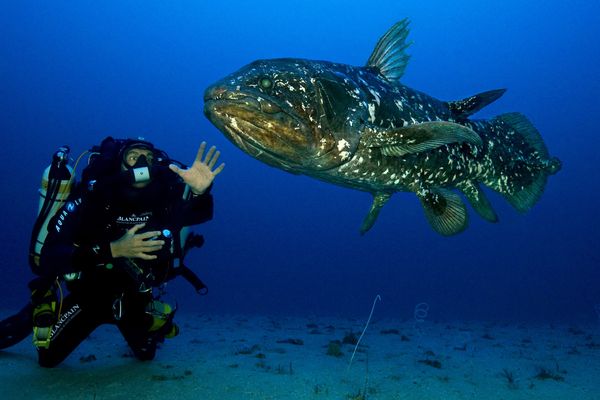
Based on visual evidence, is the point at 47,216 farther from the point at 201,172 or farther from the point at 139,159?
the point at 201,172

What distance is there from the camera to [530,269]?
6297 cm

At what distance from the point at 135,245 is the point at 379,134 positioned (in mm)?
2844

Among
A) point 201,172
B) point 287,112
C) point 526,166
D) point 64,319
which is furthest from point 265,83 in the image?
point 526,166

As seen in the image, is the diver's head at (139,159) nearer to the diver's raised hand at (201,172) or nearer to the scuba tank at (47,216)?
the diver's raised hand at (201,172)

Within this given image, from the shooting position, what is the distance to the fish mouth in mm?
3248

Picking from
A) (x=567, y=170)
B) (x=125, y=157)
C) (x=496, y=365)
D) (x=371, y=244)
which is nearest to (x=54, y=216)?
(x=125, y=157)

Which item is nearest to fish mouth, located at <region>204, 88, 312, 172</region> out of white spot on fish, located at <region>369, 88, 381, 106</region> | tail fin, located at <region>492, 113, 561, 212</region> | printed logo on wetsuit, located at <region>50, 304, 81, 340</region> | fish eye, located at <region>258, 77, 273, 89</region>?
fish eye, located at <region>258, 77, 273, 89</region>

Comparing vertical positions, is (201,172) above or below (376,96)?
below

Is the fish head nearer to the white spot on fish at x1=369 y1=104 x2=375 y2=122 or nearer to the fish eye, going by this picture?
the fish eye

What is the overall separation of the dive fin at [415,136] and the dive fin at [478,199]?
159cm

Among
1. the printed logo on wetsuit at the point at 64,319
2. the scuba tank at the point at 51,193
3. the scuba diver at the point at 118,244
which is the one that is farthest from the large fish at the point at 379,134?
the printed logo on wetsuit at the point at 64,319

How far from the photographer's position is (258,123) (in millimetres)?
3281

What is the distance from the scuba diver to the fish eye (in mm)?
1440

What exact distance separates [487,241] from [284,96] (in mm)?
85535
